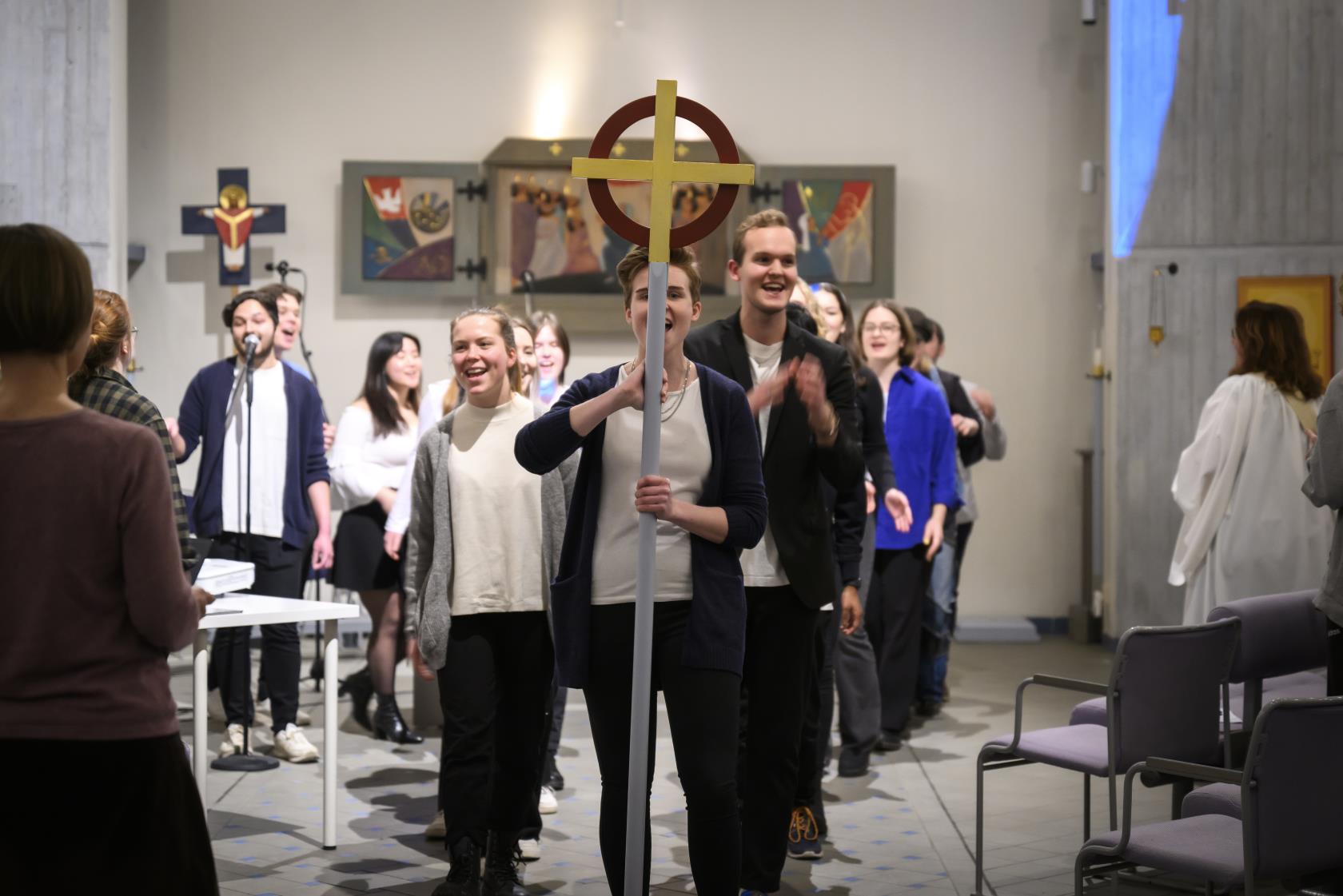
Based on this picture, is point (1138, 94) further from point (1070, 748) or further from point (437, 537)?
point (437, 537)

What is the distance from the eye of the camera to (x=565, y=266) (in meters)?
9.13

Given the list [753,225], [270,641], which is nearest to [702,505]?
[753,225]

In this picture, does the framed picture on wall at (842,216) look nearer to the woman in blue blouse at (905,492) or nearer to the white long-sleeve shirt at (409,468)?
the woman in blue blouse at (905,492)

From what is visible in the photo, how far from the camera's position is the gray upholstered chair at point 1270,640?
12.3ft

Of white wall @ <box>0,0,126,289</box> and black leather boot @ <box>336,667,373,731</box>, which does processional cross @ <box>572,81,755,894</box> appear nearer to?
black leather boot @ <box>336,667,373,731</box>

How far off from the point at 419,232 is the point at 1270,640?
6.43 metres

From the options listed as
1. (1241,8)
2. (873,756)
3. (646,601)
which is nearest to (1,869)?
(646,601)

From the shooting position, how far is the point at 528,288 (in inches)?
354

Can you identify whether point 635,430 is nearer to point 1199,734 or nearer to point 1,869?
point 1,869

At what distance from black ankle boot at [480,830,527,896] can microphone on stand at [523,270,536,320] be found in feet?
17.3

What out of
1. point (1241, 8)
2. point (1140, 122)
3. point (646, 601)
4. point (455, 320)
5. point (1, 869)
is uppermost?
point (1241, 8)

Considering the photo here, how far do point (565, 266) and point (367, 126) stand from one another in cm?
158

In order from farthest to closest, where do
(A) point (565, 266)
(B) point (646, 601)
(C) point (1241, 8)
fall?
(A) point (565, 266), (C) point (1241, 8), (B) point (646, 601)

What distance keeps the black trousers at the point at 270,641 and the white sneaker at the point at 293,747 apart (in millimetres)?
48
